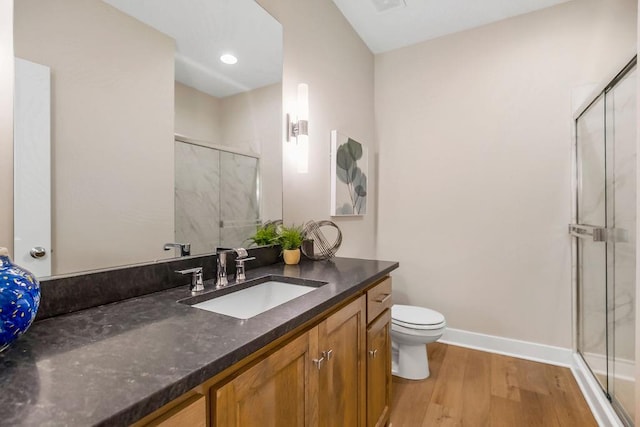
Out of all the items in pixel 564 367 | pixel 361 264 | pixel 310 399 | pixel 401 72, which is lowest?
pixel 564 367

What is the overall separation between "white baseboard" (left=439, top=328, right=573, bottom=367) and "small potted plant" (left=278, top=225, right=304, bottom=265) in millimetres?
1748

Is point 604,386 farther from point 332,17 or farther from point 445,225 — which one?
point 332,17

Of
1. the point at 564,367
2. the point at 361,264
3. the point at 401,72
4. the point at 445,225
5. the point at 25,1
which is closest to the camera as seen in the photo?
the point at 25,1

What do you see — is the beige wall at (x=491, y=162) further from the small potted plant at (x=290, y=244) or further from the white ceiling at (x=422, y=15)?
the small potted plant at (x=290, y=244)

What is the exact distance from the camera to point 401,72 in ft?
9.39

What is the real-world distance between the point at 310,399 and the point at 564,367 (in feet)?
7.49

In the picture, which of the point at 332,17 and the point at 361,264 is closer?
the point at 361,264

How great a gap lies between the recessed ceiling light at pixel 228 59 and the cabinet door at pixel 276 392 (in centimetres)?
127

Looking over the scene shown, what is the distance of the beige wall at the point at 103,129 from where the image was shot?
88 centimetres

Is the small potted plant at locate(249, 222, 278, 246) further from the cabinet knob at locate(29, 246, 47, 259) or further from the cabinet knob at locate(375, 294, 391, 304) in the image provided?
the cabinet knob at locate(29, 246, 47, 259)

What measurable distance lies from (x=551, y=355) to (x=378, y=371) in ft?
5.56

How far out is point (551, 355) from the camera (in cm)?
231

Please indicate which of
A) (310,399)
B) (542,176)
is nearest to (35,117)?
(310,399)

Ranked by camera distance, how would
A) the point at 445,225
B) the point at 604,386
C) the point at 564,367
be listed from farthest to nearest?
the point at 445,225 < the point at 564,367 < the point at 604,386
